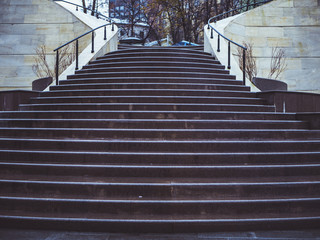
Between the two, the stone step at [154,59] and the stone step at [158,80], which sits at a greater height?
the stone step at [154,59]

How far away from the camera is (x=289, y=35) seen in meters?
15.3

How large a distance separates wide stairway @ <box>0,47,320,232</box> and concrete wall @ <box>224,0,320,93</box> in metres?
7.73

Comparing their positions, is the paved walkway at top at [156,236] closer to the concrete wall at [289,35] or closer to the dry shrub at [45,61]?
the dry shrub at [45,61]

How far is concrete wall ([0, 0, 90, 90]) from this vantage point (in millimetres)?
14797

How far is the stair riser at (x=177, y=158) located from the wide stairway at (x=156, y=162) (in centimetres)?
2

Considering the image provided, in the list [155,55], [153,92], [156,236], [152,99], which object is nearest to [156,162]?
[156,236]

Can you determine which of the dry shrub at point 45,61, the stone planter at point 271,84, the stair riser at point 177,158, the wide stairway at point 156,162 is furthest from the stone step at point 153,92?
the dry shrub at point 45,61

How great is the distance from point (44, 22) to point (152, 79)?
9.80m

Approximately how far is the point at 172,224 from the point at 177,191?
1.99 feet

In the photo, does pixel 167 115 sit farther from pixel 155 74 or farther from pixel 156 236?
pixel 156 236

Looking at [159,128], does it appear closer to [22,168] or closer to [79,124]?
[79,124]

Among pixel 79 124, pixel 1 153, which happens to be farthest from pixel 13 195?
pixel 79 124

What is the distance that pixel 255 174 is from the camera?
4965 mm

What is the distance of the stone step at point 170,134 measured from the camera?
19.5ft
